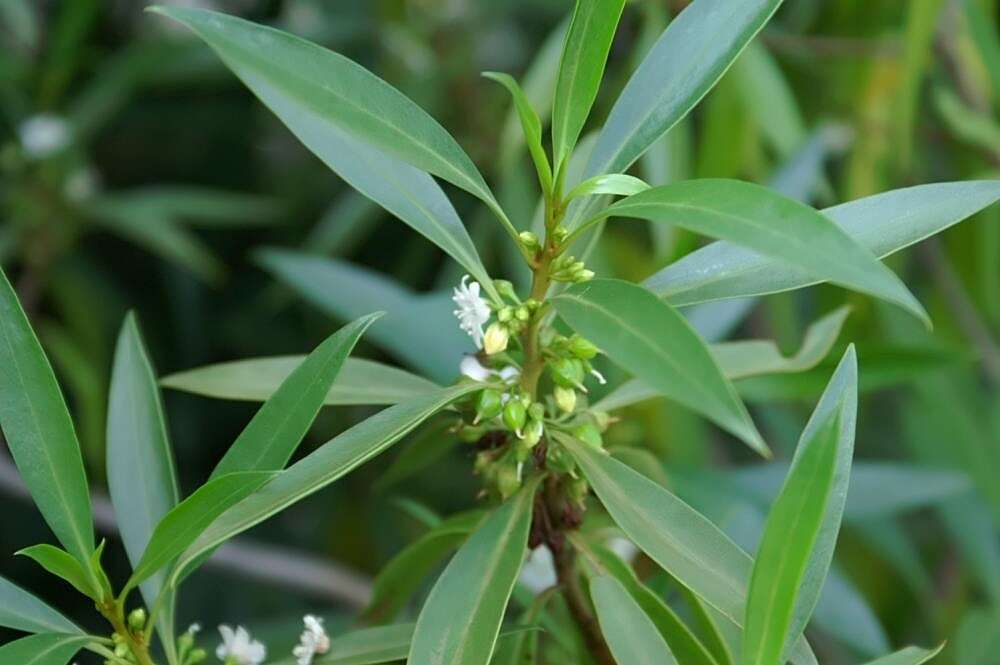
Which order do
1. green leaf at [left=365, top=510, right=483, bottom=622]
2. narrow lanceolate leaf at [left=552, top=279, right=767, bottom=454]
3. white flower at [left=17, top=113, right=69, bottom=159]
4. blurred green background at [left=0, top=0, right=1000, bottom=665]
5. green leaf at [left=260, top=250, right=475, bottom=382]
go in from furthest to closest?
1. white flower at [left=17, top=113, right=69, bottom=159]
2. blurred green background at [left=0, top=0, right=1000, bottom=665]
3. green leaf at [left=260, top=250, right=475, bottom=382]
4. green leaf at [left=365, top=510, right=483, bottom=622]
5. narrow lanceolate leaf at [left=552, top=279, right=767, bottom=454]

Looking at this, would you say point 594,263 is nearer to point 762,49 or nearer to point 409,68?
point 762,49

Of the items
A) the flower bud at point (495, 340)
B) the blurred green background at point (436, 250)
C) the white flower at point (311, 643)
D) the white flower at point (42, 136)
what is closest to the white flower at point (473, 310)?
the flower bud at point (495, 340)

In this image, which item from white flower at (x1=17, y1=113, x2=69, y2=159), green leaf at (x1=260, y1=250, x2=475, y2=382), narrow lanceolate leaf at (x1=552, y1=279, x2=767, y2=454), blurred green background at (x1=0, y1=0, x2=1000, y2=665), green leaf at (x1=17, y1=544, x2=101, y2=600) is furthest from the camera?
white flower at (x1=17, y1=113, x2=69, y2=159)

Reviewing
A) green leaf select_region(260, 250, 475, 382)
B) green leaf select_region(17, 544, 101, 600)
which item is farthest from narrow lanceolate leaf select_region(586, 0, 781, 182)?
green leaf select_region(260, 250, 475, 382)

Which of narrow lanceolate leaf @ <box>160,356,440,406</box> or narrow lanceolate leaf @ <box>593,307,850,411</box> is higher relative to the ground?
narrow lanceolate leaf @ <box>593,307,850,411</box>

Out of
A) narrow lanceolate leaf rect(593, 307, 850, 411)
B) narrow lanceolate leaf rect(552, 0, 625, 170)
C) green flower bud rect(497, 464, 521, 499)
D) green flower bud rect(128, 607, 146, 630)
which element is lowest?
green flower bud rect(128, 607, 146, 630)

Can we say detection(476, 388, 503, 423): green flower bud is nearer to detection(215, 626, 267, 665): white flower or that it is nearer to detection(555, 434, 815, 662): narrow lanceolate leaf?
detection(555, 434, 815, 662): narrow lanceolate leaf

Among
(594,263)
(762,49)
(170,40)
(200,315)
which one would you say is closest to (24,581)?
(200,315)

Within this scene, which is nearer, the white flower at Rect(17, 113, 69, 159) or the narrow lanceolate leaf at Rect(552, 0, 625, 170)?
the narrow lanceolate leaf at Rect(552, 0, 625, 170)
